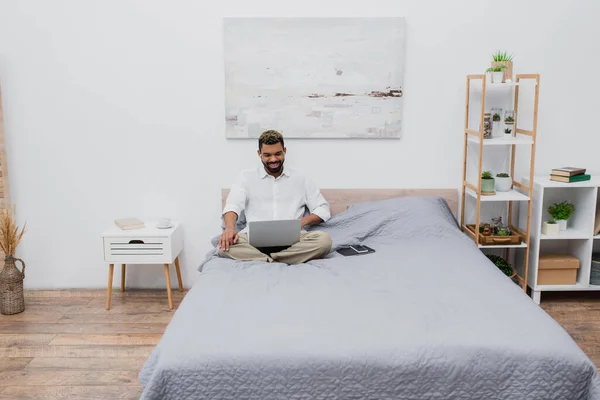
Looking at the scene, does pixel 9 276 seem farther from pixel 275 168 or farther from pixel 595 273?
pixel 595 273

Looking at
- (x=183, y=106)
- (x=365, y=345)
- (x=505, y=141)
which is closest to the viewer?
(x=365, y=345)

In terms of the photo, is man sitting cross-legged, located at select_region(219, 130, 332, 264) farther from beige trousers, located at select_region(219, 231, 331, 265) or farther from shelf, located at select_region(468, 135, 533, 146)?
shelf, located at select_region(468, 135, 533, 146)

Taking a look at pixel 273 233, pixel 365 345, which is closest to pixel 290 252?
pixel 273 233

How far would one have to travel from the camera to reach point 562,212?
3801 mm

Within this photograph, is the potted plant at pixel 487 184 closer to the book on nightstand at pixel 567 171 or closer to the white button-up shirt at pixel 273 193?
the book on nightstand at pixel 567 171

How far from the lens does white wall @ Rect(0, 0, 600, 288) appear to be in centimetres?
378

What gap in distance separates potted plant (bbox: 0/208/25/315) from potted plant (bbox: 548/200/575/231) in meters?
3.21

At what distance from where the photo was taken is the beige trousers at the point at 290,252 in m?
3.20

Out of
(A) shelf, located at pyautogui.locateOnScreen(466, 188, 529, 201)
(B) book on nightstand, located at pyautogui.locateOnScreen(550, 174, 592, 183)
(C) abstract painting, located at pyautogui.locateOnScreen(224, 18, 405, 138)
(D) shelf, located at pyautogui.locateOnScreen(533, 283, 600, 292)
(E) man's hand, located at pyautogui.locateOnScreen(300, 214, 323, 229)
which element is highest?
(C) abstract painting, located at pyautogui.locateOnScreen(224, 18, 405, 138)

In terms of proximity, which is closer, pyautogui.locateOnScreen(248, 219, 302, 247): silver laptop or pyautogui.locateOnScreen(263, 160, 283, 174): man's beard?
pyautogui.locateOnScreen(248, 219, 302, 247): silver laptop

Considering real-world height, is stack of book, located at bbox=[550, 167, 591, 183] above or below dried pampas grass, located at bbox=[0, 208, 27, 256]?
above

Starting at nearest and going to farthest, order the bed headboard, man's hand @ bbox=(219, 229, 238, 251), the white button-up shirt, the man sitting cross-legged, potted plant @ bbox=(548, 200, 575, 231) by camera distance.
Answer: man's hand @ bbox=(219, 229, 238, 251) → the man sitting cross-legged → the white button-up shirt → potted plant @ bbox=(548, 200, 575, 231) → the bed headboard

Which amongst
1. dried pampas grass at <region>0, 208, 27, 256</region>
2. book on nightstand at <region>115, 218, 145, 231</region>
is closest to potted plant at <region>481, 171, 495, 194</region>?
book on nightstand at <region>115, 218, 145, 231</region>

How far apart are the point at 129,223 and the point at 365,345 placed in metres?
2.08
